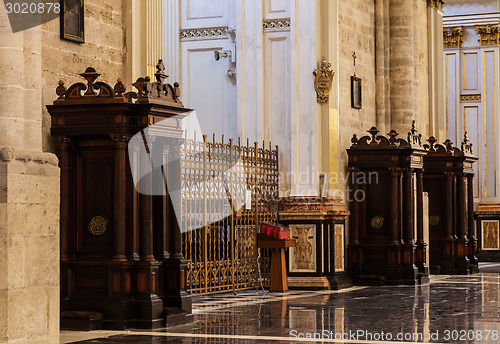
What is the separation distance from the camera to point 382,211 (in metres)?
18.2

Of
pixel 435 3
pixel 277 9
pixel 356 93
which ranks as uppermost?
pixel 435 3

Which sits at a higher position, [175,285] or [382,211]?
[382,211]

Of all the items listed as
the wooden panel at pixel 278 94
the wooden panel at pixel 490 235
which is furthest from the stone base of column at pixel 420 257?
the wooden panel at pixel 490 235

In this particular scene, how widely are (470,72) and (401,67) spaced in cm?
1018

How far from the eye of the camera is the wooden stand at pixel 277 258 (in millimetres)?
15734

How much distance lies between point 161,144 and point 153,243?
115cm

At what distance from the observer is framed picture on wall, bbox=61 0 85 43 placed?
11102mm

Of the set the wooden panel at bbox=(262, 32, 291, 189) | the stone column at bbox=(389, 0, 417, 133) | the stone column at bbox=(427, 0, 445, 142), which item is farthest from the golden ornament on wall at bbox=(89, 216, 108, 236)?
the stone column at bbox=(427, 0, 445, 142)

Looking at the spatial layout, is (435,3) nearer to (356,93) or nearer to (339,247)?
(356,93)

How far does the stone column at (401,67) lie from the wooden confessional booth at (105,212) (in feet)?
33.0

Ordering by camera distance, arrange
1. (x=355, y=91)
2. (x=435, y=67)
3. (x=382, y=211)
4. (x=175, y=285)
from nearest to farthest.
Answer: (x=175, y=285) < (x=382, y=211) < (x=355, y=91) < (x=435, y=67)

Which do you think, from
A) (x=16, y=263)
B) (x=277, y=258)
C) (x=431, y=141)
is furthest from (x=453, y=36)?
(x=16, y=263)

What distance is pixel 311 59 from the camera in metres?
17.2

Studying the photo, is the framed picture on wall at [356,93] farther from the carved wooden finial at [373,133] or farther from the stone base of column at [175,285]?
the stone base of column at [175,285]
